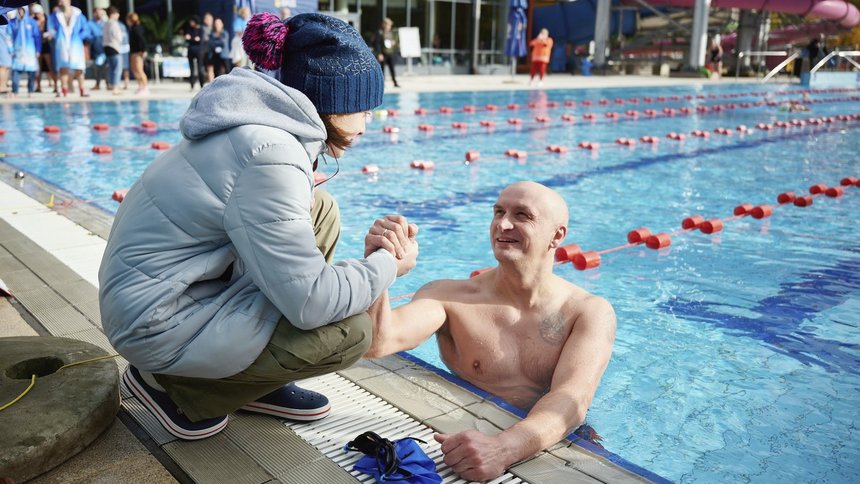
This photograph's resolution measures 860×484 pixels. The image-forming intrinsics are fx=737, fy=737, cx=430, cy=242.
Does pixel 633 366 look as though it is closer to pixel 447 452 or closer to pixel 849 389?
pixel 849 389

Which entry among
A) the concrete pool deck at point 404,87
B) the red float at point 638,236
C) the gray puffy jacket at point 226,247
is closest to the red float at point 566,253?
the red float at point 638,236

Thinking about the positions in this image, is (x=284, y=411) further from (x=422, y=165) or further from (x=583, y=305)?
(x=422, y=165)

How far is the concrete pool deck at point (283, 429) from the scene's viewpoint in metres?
2.19

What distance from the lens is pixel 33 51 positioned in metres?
15.0

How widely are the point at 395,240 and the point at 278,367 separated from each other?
1.73 feet

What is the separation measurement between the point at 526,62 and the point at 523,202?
110ft

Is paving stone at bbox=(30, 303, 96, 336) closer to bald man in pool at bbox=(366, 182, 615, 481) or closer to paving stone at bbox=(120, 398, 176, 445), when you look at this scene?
paving stone at bbox=(120, 398, 176, 445)

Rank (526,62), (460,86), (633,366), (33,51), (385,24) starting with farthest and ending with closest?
1. (526,62)
2. (460,86)
3. (385,24)
4. (33,51)
5. (633,366)

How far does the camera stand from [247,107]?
6.47 ft

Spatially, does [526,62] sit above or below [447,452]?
above

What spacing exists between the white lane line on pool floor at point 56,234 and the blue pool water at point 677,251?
0.96 m

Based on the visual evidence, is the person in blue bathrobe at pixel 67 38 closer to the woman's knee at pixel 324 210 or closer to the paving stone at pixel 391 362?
the paving stone at pixel 391 362

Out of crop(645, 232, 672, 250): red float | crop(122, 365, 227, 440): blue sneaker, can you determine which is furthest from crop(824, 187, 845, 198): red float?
crop(122, 365, 227, 440): blue sneaker

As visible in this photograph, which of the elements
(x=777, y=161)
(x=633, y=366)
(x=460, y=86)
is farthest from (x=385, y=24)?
(x=633, y=366)
